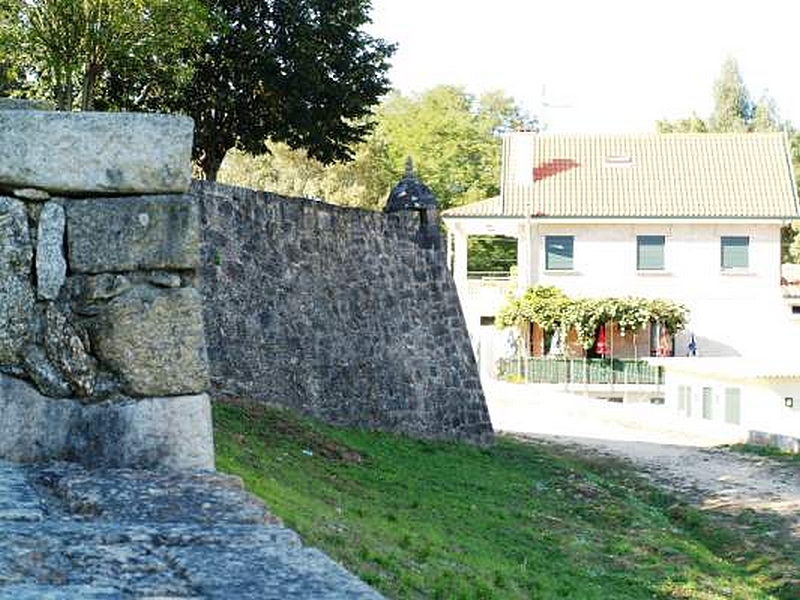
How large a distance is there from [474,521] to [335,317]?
643cm

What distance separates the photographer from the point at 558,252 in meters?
48.8

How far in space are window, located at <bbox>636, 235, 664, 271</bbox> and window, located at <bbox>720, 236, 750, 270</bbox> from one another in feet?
6.87

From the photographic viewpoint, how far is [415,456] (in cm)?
1903

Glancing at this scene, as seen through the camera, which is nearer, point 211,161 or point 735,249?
point 211,161

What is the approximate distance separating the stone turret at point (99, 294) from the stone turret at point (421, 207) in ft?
55.3

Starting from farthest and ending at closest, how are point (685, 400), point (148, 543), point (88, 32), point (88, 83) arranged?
point (685, 400)
point (88, 83)
point (88, 32)
point (148, 543)

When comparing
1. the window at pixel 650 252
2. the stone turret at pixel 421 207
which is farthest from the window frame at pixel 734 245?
the stone turret at pixel 421 207

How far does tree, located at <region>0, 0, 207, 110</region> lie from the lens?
23.8m

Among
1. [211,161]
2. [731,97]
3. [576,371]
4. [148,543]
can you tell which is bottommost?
[576,371]

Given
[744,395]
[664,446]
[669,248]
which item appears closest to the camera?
[664,446]

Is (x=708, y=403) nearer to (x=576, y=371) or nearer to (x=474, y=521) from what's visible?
(x=576, y=371)

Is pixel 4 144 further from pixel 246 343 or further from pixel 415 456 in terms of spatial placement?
pixel 415 456

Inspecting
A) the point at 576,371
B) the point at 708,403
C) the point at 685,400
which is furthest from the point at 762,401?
the point at 576,371

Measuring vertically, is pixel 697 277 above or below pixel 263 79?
below
